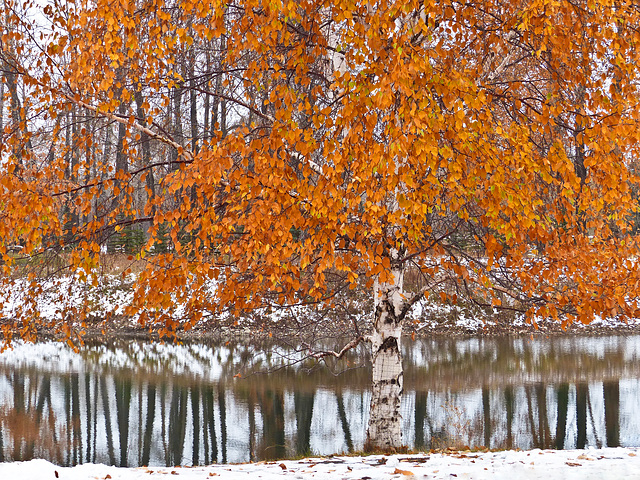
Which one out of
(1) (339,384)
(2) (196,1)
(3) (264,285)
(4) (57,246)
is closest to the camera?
(2) (196,1)

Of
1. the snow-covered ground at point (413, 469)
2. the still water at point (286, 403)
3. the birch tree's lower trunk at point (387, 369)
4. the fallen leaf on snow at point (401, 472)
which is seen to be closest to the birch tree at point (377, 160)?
the birch tree's lower trunk at point (387, 369)

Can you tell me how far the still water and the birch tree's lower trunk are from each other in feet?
3.45

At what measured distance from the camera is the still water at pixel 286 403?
11.7 metres

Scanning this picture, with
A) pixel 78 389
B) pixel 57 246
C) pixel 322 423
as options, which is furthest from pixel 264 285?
pixel 78 389

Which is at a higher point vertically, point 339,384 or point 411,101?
point 411,101

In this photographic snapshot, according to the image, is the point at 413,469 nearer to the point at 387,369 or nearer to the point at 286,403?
the point at 387,369

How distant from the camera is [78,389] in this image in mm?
15531

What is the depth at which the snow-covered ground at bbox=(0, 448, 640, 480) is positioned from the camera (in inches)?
210

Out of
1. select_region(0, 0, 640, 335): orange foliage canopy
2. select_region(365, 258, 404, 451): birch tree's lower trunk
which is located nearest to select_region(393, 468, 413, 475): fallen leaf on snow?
select_region(0, 0, 640, 335): orange foliage canopy

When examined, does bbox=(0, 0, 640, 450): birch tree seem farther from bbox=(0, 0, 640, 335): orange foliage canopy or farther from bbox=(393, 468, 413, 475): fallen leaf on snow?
bbox=(393, 468, 413, 475): fallen leaf on snow

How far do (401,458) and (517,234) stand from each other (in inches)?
106

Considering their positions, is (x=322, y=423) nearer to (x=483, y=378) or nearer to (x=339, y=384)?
(x=339, y=384)

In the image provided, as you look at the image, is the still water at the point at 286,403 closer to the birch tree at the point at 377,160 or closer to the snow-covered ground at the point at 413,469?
the snow-covered ground at the point at 413,469

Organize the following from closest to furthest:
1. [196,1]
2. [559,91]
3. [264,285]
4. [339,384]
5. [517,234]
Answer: [196,1]
[517,234]
[559,91]
[264,285]
[339,384]
